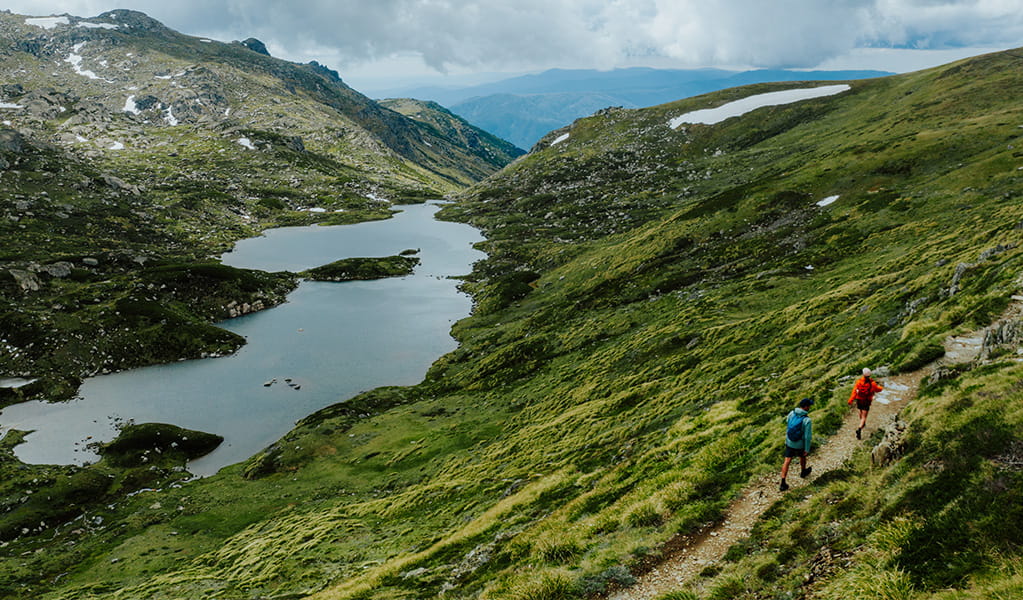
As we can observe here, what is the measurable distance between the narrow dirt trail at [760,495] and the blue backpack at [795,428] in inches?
58.0

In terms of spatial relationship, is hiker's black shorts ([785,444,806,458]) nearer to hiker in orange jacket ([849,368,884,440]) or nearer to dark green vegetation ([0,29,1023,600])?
dark green vegetation ([0,29,1023,600])

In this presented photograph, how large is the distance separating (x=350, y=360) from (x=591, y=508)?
81.2 meters

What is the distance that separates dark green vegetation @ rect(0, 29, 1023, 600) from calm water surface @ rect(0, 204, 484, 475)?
7.15 meters

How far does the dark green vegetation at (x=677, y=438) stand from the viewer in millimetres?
12766

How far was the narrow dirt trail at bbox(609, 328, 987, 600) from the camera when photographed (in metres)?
14.6

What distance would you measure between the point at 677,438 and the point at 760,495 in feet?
32.7

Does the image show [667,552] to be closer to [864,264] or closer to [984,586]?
[984,586]

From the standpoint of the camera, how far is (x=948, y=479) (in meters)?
11.9

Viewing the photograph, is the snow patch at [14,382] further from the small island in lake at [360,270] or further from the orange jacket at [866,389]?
the orange jacket at [866,389]

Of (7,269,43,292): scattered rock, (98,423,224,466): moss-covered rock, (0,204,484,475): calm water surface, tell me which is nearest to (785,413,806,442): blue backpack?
(0,204,484,475): calm water surface

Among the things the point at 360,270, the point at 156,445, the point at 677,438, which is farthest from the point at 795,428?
the point at 360,270

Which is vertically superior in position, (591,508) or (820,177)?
(820,177)

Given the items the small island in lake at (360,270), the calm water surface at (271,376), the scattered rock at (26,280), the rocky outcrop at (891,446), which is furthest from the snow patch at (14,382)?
the rocky outcrop at (891,446)

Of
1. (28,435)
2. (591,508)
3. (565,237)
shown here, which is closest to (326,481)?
(591,508)
